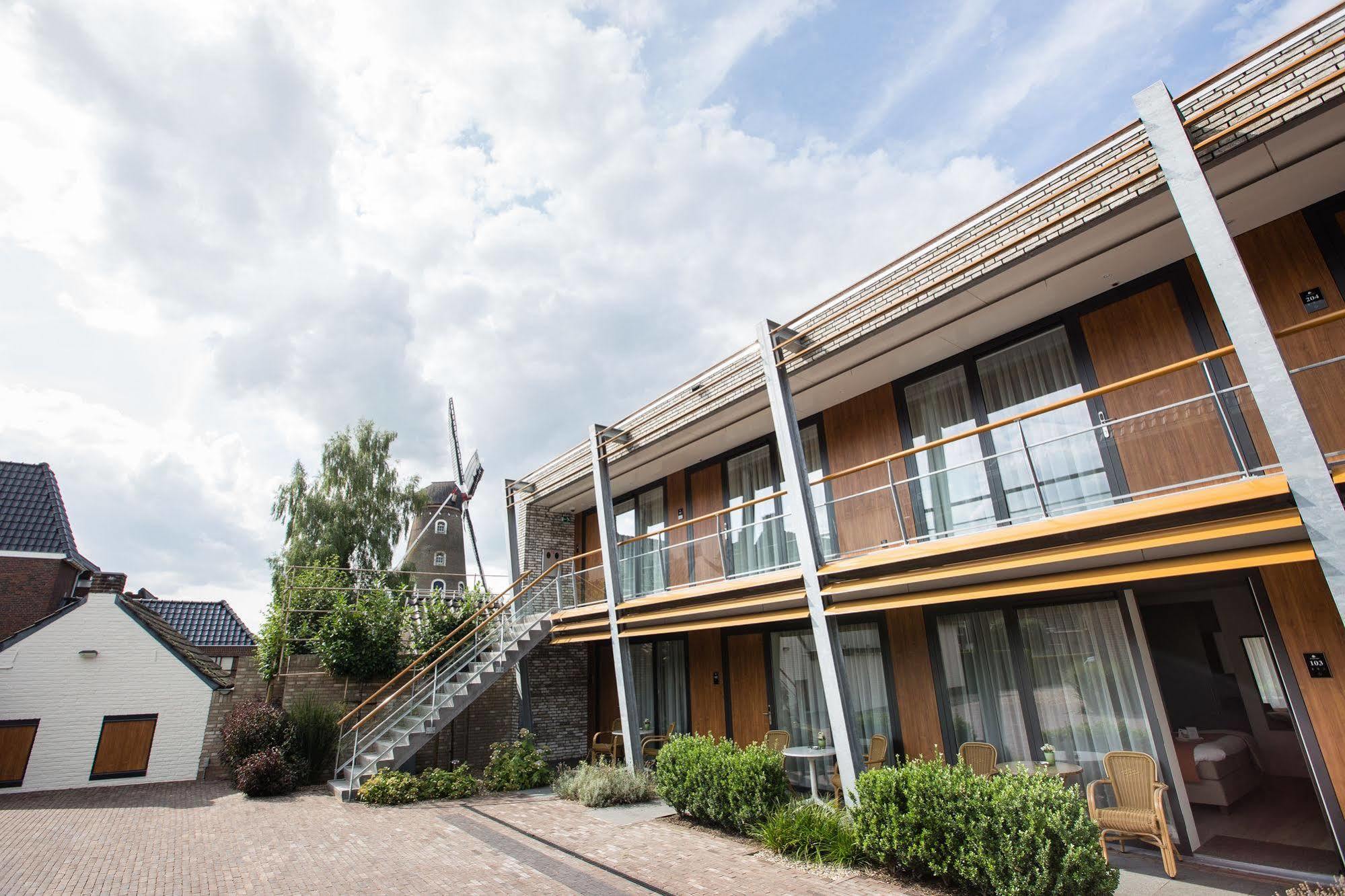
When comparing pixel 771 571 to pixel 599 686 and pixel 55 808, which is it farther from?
pixel 55 808

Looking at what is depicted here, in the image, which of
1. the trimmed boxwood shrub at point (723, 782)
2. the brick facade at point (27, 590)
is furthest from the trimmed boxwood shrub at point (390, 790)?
the brick facade at point (27, 590)

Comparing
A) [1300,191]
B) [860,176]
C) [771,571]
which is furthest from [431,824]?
[1300,191]

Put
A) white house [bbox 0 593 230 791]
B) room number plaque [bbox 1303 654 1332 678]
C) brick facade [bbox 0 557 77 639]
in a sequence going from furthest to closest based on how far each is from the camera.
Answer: brick facade [bbox 0 557 77 639] < white house [bbox 0 593 230 791] < room number plaque [bbox 1303 654 1332 678]

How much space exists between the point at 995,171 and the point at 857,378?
11.5ft

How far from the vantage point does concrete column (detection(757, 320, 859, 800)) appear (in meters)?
7.93

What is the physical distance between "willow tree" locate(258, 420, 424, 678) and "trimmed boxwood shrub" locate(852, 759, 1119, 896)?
60.3ft

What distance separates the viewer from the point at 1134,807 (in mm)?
6746

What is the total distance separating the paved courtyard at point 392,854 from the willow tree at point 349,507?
36.7 feet

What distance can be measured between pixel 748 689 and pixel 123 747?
13.6 m

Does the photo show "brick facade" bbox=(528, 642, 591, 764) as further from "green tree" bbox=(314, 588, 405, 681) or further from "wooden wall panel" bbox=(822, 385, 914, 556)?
"wooden wall panel" bbox=(822, 385, 914, 556)

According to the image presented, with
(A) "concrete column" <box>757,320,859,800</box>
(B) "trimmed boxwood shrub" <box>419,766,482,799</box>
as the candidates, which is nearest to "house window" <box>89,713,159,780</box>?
(B) "trimmed boxwood shrub" <box>419,766,482,799</box>

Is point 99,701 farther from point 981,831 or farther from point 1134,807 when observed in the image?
point 1134,807

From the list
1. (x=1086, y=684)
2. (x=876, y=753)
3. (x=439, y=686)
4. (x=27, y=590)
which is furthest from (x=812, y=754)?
(x=27, y=590)

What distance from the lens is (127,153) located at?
6.45 meters
